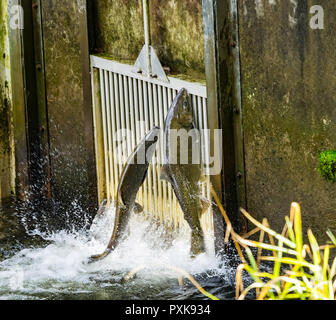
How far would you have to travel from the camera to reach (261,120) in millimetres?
5797

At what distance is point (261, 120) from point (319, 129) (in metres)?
0.75

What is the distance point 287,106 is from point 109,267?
2.25 m

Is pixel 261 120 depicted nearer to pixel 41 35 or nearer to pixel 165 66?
pixel 165 66

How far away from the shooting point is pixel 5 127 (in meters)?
9.10

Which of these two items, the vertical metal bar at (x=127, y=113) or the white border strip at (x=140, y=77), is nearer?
the white border strip at (x=140, y=77)

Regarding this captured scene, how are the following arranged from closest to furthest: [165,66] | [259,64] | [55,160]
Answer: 1. [259,64]
2. [165,66]
3. [55,160]

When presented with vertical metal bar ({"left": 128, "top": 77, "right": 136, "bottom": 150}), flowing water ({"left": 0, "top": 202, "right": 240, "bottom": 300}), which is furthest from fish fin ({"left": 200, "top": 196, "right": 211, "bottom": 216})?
vertical metal bar ({"left": 128, "top": 77, "right": 136, "bottom": 150})

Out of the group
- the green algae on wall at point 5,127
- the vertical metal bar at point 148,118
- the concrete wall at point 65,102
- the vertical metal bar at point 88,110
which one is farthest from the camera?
the green algae on wall at point 5,127

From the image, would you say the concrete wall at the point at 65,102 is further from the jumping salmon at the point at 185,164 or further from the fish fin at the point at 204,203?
the fish fin at the point at 204,203

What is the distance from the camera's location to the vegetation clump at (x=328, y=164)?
5.01 meters

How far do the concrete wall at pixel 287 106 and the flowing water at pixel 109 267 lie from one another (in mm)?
877

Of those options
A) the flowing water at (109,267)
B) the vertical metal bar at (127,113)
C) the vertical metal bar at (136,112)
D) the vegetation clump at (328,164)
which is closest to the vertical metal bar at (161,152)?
the flowing water at (109,267)

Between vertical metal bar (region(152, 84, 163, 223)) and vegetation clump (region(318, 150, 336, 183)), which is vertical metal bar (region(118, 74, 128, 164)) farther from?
vegetation clump (region(318, 150, 336, 183))

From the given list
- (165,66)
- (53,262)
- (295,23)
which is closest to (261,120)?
(295,23)
